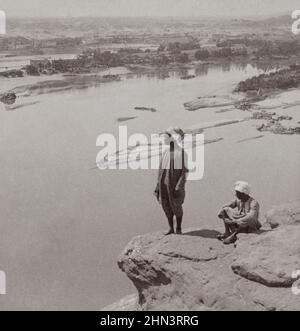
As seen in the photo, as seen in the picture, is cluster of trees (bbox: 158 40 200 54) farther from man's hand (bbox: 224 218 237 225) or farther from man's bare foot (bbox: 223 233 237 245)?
man's bare foot (bbox: 223 233 237 245)

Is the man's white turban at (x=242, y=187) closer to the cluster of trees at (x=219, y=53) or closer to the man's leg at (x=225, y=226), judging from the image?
the man's leg at (x=225, y=226)

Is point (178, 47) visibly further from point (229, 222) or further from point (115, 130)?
point (229, 222)

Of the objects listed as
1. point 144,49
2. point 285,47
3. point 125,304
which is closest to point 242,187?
point 125,304

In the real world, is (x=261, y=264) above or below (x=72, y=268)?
above
